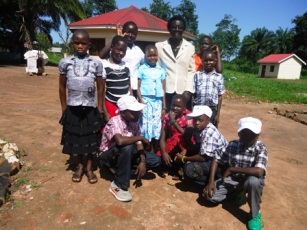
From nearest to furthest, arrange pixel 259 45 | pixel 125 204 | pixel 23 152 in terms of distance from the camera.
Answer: pixel 125 204, pixel 23 152, pixel 259 45

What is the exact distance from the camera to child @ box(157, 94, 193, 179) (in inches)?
132

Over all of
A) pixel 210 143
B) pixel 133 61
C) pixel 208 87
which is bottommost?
pixel 210 143

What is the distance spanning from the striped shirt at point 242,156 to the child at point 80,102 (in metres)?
1.50

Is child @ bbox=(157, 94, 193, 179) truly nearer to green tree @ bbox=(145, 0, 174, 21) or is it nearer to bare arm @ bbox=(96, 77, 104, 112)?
bare arm @ bbox=(96, 77, 104, 112)

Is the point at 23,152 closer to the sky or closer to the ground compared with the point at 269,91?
closer to the ground

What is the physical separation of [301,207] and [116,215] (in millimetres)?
2140

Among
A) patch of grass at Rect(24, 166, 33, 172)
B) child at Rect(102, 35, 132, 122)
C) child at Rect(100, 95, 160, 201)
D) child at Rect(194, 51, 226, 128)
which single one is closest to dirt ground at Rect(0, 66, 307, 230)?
patch of grass at Rect(24, 166, 33, 172)

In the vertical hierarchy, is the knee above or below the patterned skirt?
below

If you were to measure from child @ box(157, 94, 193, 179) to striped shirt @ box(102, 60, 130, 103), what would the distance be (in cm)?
67

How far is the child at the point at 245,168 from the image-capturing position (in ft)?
8.55

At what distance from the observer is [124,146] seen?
9.74ft

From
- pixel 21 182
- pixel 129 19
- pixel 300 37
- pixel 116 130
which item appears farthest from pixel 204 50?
pixel 300 37

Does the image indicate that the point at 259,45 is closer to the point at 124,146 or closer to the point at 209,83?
the point at 209,83

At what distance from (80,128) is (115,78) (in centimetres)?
76
